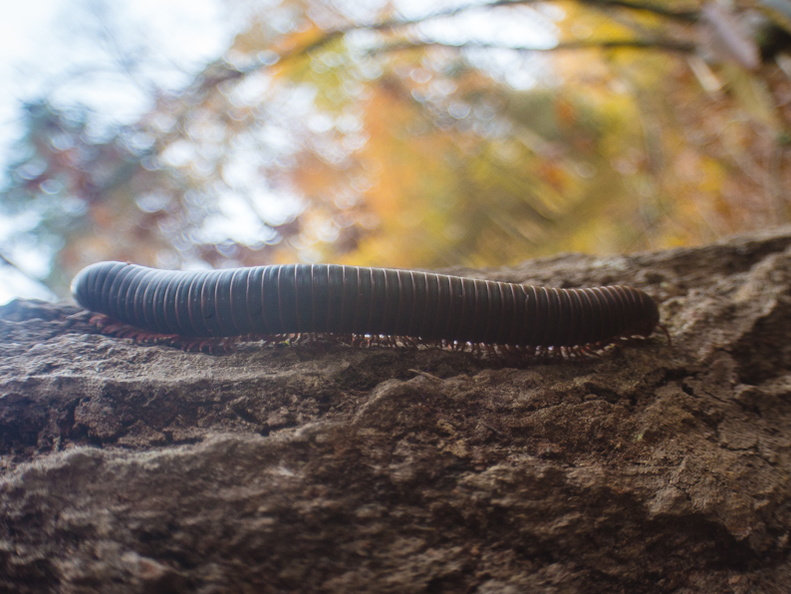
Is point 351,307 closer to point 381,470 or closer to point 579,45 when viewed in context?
point 381,470

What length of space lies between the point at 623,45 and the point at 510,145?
7.94 ft

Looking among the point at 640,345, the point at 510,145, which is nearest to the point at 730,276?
the point at 640,345

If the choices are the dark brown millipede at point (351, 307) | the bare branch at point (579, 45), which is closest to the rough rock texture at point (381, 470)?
the dark brown millipede at point (351, 307)

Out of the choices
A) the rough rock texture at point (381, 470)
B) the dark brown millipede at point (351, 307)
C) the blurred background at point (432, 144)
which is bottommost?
the rough rock texture at point (381, 470)

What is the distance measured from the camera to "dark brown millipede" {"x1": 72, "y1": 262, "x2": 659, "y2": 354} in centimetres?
257

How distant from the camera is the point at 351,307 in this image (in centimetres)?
258

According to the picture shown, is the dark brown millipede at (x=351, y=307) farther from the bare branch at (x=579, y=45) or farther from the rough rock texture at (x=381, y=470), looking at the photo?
the bare branch at (x=579, y=45)

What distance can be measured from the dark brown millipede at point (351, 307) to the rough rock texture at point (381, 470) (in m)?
0.13

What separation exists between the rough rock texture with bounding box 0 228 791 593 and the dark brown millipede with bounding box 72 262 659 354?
0.13 m

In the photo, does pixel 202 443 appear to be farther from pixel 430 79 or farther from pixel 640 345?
pixel 430 79

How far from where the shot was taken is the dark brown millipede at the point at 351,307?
8.45ft

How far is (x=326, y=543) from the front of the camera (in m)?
1.85

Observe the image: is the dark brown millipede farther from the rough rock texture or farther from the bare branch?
the bare branch

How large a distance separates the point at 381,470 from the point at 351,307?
2.63 feet
